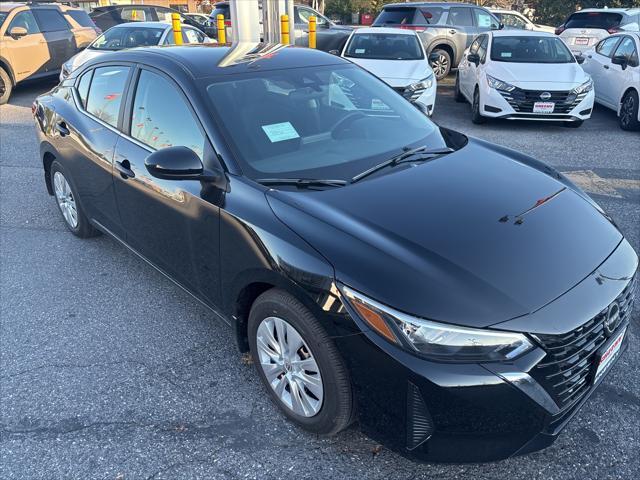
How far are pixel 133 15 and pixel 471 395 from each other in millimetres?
17505

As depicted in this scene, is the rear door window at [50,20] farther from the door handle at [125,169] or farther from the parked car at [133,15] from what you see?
the door handle at [125,169]

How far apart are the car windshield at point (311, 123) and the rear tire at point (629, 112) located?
6.31 metres

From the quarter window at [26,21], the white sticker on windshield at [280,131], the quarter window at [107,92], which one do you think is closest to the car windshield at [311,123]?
the white sticker on windshield at [280,131]

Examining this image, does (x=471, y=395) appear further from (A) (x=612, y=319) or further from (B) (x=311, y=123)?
(B) (x=311, y=123)

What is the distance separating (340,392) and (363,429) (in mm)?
185

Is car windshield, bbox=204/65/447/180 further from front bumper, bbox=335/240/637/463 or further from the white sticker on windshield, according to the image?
Result: front bumper, bbox=335/240/637/463

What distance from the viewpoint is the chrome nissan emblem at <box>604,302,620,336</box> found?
2.20 m

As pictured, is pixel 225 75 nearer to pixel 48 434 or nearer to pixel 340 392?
pixel 340 392

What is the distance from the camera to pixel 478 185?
2.78 m

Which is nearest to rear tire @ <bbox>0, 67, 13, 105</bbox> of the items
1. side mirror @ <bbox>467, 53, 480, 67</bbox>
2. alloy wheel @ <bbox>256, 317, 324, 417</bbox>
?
side mirror @ <bbox>467, 53, 480, 67</bbox>

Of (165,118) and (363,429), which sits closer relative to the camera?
(363,429)

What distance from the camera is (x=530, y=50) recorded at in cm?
912

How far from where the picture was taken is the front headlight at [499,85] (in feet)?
26.9

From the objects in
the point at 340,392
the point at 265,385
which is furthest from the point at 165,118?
the point at 340,392
